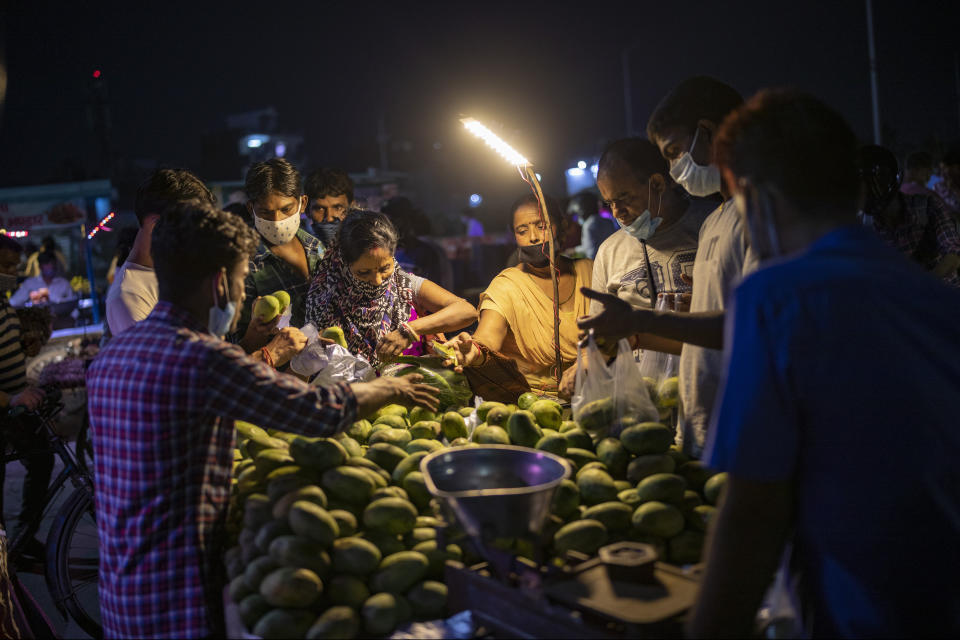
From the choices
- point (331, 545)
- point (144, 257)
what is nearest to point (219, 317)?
point (331, 545)

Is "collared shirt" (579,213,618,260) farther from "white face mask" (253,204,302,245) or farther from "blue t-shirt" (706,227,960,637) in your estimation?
"blue t-shirt" (706,227,960,637)

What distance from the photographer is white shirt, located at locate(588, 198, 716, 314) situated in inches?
136

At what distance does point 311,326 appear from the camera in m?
3.88

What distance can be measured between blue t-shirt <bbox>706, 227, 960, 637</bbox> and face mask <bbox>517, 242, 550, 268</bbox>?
3192 mm

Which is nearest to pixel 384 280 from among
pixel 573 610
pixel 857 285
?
pixel 573 610

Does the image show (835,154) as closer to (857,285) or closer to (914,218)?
(857,285)

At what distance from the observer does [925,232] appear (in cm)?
545

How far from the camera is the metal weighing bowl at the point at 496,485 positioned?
5.64 feet

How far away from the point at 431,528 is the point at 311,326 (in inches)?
73.6

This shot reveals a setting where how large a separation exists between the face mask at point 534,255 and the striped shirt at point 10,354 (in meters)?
3.73

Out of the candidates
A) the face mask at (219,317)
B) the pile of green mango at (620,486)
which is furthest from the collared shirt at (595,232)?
the face mask at (219,317)

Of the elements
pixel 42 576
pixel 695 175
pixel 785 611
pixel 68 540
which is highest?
pixel 695 175

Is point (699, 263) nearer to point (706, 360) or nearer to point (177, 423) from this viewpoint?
point (706, 360)

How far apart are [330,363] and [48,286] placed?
9845 mm
